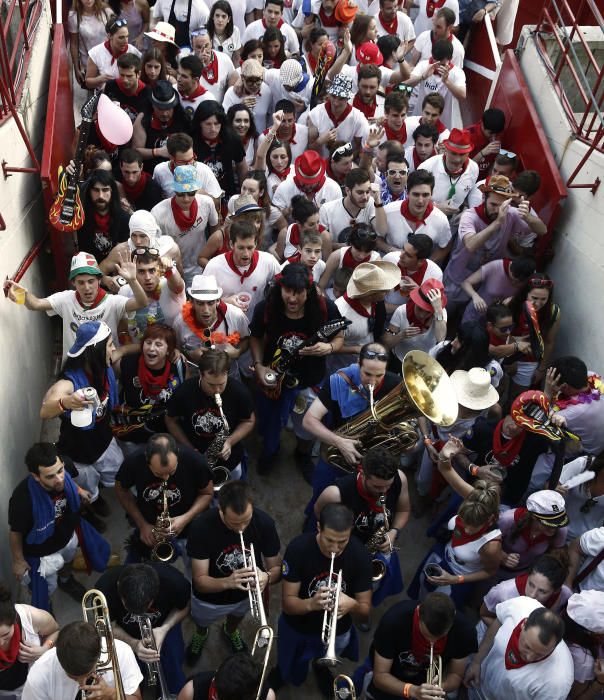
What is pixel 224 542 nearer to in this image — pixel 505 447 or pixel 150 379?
pixel 150 379

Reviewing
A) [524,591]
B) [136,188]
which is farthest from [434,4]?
[524,591]

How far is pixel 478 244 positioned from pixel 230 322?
2.74 m

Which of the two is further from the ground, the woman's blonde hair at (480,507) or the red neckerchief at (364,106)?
the red neckerchief at (364,106)

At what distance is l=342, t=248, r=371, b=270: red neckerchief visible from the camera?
270 inches

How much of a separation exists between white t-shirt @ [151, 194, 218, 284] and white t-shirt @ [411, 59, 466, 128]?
13.6 feet

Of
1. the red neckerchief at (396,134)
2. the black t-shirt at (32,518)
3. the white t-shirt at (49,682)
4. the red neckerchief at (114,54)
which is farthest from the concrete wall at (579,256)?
the white t-shirt at (49,682)

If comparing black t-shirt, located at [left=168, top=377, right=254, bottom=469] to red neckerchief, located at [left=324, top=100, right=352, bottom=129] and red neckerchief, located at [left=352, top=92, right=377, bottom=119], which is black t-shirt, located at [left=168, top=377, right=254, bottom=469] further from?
red neckerchief, located at [left=352, top=92, right=377, bottom=119]

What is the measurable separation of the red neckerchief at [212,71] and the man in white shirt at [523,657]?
7.19 metres

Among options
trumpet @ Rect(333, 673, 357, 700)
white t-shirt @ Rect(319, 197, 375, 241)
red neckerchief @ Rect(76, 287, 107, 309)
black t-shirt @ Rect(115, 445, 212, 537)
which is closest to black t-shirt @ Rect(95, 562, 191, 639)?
black t-shirt @ Rect(115, 445, 212, 537)

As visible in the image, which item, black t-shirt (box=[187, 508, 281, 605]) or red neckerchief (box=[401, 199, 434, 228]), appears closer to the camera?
black t-shirt (box=[187, 508, 281, 605])

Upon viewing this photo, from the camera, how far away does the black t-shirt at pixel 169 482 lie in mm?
5133

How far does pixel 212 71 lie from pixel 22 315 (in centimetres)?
437

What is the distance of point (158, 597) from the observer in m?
4.61

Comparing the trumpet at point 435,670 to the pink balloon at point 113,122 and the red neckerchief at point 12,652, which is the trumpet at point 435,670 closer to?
the red neckerchief at point 12,652
